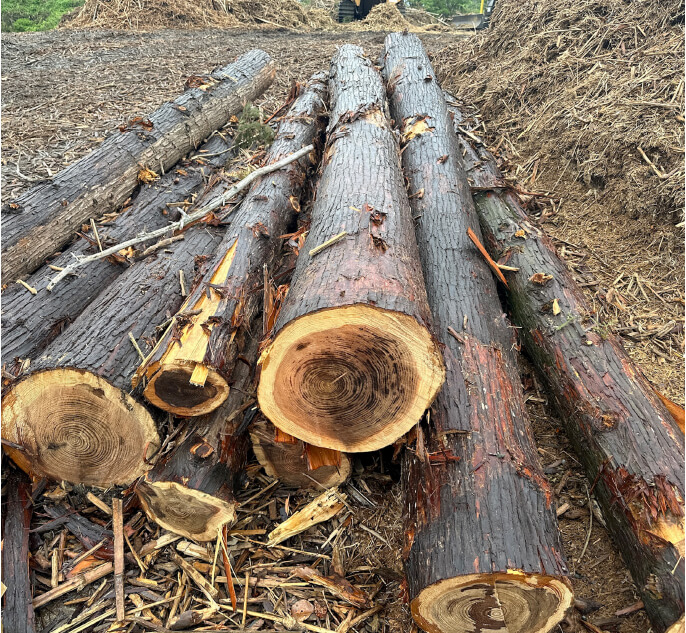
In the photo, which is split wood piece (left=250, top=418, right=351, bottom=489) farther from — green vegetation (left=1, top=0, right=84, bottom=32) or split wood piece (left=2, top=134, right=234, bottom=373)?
green vegetation (left=1, top=0, right=84, bottom=32)

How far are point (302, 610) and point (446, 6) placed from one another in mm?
25093

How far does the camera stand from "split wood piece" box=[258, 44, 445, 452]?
2.04m

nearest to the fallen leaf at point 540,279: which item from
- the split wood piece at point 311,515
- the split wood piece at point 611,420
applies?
the split wood piece at point 611,420

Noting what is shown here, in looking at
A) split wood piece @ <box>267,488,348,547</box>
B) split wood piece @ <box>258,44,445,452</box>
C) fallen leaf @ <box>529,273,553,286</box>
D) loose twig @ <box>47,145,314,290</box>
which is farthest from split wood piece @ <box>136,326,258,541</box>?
fallen leaf @ <box>529,273,553,286</box>

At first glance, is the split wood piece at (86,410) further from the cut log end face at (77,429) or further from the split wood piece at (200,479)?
the split wood piece at (200,479)

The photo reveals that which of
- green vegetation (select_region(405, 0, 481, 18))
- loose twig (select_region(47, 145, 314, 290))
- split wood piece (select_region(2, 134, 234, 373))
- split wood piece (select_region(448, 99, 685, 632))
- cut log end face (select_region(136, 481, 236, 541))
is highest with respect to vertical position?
loose twig (select_region(47, 145, 314, 290))

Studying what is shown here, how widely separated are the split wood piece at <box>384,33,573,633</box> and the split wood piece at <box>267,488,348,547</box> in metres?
0.43

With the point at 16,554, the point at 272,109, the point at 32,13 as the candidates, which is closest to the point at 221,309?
the point at 16,554

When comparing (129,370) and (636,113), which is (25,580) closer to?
(129,370)

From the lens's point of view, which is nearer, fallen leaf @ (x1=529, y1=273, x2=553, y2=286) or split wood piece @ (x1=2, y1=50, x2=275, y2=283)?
fallen leaf @ (x1=529, y1=273, x2=553, y2=286)

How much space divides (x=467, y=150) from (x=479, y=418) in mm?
3390

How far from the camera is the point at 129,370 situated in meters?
2.46

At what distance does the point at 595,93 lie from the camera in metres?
4.97

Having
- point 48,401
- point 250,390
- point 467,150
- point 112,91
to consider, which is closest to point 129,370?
point 48,401
